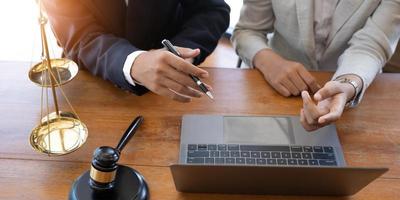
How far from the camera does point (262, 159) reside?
74 cm

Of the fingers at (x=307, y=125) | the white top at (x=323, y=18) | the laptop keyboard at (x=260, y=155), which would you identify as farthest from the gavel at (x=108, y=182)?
the white top at (x=323, y=18)

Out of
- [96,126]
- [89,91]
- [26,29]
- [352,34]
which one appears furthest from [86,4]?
[26,29]

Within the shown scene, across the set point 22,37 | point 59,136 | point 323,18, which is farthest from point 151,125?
point 22,37

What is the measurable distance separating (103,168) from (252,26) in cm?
70

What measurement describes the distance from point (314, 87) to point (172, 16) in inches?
17.7

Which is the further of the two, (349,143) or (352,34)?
(352,34)

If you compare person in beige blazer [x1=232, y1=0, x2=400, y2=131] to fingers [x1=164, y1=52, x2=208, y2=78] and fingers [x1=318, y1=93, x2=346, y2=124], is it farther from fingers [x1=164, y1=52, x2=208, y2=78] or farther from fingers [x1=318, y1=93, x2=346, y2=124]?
fingers [x1=164, y1=52, x2=208, y2=78]

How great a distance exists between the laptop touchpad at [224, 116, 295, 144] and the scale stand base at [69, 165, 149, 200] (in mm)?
187

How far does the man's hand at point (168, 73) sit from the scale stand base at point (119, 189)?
0.19 meters

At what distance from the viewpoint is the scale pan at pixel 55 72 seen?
0.75 m

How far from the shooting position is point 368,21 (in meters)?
1.04

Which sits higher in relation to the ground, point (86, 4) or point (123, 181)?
point (86, 4)

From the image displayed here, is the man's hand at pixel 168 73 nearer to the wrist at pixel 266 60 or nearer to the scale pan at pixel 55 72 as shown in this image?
the scale pan at pixel 55 72

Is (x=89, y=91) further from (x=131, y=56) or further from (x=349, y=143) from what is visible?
(x=349, y=143)
